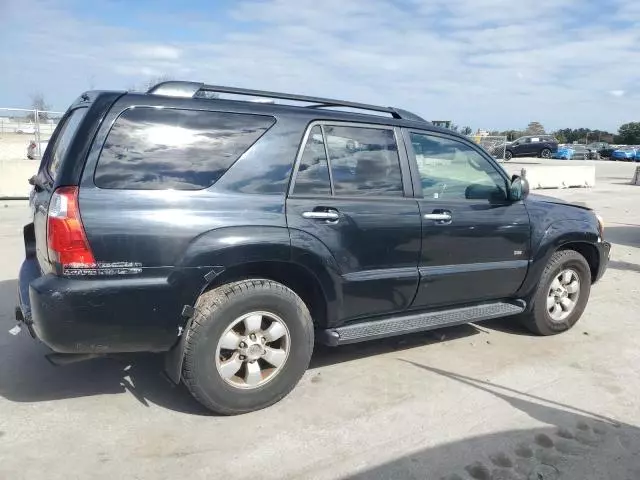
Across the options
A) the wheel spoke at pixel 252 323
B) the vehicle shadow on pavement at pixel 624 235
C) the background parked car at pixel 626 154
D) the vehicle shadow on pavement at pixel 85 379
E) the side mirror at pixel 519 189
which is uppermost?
the background parked car at pixel 626 154

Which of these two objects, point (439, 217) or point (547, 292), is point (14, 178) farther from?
point (547, 292)

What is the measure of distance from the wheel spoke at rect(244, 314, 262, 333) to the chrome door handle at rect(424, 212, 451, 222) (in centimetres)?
144

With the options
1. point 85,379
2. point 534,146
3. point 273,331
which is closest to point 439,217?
point 273,331

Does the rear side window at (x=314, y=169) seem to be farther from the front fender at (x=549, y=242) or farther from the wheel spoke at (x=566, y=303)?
the wheel spoke at (x=566, y=303)

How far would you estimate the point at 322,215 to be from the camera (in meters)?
3.69

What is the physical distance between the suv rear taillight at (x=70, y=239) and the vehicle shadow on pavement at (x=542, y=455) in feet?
5.88

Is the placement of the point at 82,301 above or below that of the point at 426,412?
above

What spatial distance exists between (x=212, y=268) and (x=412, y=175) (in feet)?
5.52

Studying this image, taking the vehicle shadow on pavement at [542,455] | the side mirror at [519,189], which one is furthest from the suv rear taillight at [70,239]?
the side mirror at [519,189]

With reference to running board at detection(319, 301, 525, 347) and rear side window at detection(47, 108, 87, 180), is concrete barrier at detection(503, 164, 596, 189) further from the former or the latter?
rear side window at detection(47, 108, 87, 180)

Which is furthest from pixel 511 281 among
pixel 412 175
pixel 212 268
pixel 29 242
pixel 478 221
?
pixel 29 242

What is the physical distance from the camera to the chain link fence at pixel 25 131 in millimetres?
17031

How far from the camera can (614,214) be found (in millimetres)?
13891

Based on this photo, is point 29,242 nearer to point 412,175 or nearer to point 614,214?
point 412,175
